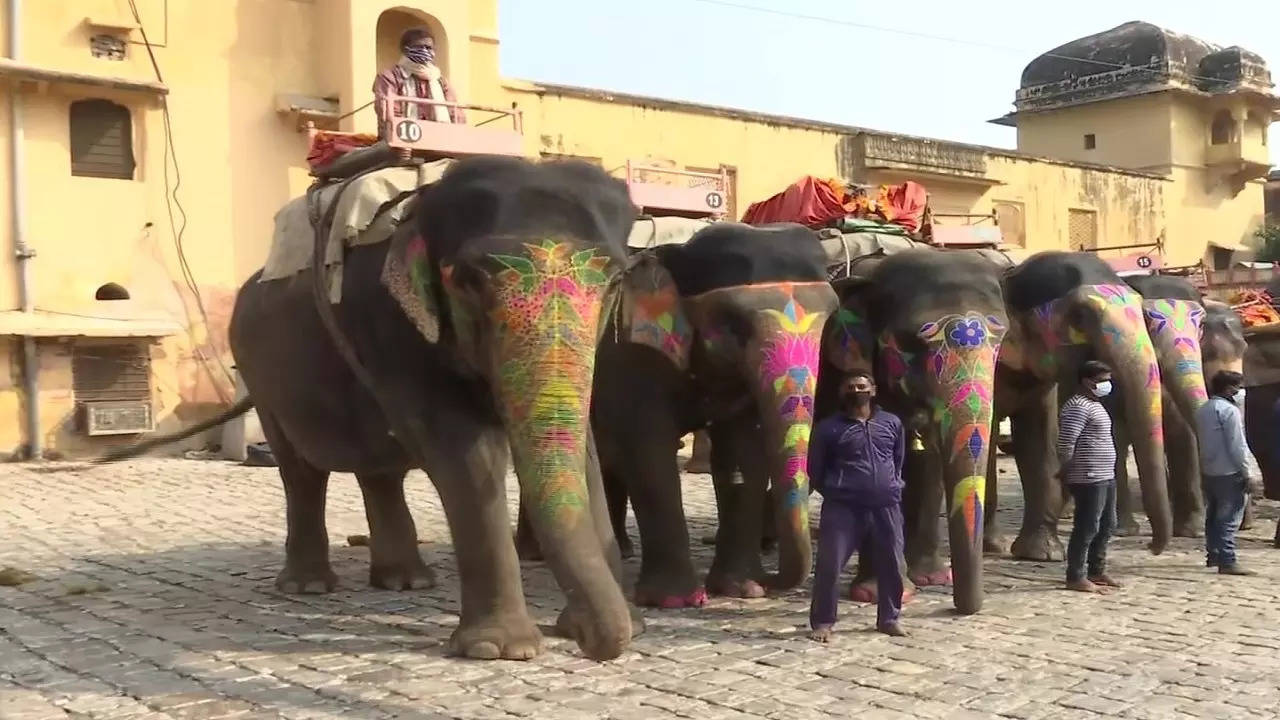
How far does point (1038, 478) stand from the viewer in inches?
351

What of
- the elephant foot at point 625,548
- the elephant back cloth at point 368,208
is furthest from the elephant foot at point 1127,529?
the elephant back cloth at point 368,208

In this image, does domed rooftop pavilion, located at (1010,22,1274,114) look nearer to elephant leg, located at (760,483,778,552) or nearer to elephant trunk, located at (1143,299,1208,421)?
elephant trunk, located at (1143,299,1208,421)

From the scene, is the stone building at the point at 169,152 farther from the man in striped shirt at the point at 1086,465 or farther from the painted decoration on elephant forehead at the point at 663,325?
the man in striped shirt at the point at 1086,465

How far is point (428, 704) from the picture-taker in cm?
508

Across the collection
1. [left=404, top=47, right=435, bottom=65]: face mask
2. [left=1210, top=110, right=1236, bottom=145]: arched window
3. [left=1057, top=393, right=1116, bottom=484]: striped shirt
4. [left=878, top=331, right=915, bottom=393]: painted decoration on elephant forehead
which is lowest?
[left=1057, top=393, right=1116, bottom=484]: striped shirt

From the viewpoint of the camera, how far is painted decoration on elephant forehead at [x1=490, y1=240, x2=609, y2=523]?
493cm

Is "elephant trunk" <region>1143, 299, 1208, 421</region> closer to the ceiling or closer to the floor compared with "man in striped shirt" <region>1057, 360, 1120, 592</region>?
closer to the ceiling

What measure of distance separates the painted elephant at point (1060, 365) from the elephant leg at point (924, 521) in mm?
1164

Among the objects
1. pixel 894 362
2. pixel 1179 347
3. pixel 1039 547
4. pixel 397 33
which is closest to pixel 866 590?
pixel 894 362

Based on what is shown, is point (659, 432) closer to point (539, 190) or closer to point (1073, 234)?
point (539, 190)

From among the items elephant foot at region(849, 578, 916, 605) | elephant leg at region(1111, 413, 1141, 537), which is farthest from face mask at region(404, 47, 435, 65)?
elephant leg at region(1111, 413, 1141, 537)

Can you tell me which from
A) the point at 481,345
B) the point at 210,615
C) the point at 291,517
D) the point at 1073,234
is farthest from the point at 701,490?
the point at 1073,234

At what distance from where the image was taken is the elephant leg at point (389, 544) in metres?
7.69

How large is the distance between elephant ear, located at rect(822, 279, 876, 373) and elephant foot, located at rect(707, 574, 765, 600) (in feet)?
4.55
